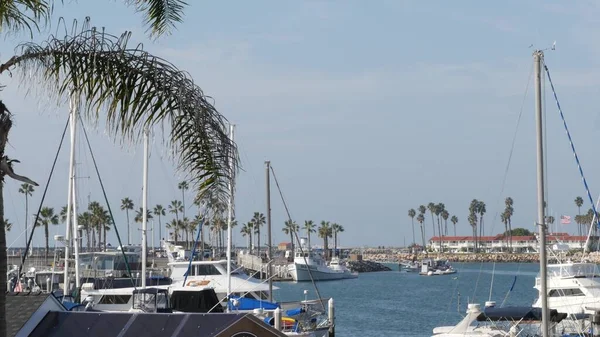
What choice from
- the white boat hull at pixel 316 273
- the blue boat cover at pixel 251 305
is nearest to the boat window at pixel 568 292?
the blue boat cover at pixel 251 305

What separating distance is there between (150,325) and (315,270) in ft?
377

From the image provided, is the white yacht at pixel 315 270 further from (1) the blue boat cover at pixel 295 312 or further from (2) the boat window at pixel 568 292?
(1) the blue boat cover at pixel 295 312

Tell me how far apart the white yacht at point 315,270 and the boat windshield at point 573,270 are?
68719mm

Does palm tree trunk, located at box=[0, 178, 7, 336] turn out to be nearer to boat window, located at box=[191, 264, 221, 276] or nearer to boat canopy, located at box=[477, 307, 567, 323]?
boat canopy, located at box=[477, 307, 567, 323]

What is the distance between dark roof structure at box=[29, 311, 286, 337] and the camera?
14.5 m

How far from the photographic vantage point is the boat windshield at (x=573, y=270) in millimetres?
43625

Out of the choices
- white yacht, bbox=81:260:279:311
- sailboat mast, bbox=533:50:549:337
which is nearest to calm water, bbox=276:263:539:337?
white yacht, bbox=81:260:279:311

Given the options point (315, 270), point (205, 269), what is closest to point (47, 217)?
point (315, 270)

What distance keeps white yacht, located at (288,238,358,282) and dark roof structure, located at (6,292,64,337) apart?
95520 mm

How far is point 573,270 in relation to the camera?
144 ft

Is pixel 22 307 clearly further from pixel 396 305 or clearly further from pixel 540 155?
pixel 396 305

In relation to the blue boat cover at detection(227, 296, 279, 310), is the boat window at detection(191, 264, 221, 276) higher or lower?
higher

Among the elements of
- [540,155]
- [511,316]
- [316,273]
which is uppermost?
[540,155]

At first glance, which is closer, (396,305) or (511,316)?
(511,316)
